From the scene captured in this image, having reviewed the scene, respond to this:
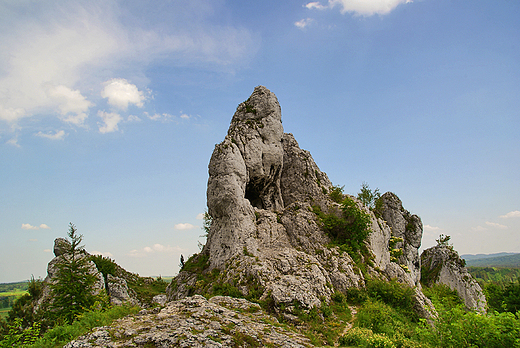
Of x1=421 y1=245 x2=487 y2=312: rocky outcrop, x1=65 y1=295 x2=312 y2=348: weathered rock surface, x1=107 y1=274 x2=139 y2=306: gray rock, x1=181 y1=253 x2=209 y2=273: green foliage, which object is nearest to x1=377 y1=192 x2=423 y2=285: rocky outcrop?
x1=421 y1=245 x2=487 y2=312: rocky outcrop

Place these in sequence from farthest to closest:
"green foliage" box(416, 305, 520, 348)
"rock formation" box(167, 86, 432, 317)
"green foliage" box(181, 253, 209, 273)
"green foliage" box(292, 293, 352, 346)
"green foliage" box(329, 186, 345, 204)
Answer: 1. "green foliage" box(329, 186, 345, 204)
2. "green foliage" box(181, 253, 209, 273)
3. "rock formation" box(167, 86, 432, 317)
4. "green foliage" box(292, 293, 352, 346)
5. "green foliage" box(416, 305, 520, 348)

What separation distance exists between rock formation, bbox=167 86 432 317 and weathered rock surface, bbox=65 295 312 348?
3772mm

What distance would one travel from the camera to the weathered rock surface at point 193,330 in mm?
10312

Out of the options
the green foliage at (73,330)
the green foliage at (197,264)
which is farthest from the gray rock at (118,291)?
the green foliage at (73,330)

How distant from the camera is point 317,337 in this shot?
1444 centimetres

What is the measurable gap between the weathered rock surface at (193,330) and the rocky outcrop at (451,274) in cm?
3022

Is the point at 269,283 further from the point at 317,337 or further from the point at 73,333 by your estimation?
the point at 73,333

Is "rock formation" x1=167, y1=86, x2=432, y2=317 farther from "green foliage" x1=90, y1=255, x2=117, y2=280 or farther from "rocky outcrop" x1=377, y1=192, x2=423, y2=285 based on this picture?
"green foliage" x1=90, y1=255, x2=117, y2=280

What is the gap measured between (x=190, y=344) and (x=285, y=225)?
17228mm

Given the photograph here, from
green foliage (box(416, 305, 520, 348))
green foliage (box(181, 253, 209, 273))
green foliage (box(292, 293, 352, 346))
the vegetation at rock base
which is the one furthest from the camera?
green foliage (box(181, 253, 209, 273))

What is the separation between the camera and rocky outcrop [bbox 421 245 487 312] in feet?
112

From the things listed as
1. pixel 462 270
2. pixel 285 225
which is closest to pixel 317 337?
pixel 285 225

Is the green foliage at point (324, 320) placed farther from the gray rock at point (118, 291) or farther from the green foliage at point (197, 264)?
the gray rock at point (118, 291)

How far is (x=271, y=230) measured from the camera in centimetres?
2567
